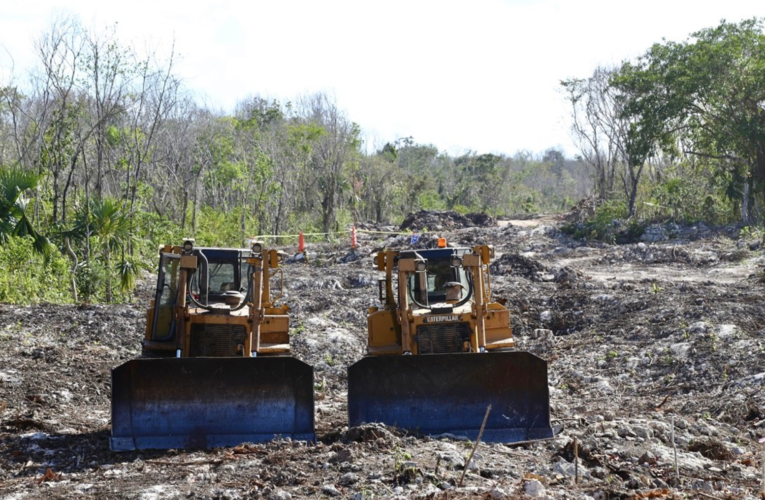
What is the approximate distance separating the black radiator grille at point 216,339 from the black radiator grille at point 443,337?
187cm

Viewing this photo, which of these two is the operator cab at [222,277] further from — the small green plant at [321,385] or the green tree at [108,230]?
the green tree at [108,230]

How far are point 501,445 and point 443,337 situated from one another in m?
1.55

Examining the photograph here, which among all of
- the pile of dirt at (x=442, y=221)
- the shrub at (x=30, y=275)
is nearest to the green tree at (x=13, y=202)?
the shrub at (x=30, y=275)

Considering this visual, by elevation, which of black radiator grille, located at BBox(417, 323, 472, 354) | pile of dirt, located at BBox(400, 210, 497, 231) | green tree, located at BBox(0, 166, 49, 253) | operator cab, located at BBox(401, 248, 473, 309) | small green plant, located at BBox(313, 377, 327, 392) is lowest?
small green plant, located at BBox(313, 377, 327, 392)

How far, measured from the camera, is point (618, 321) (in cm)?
1466

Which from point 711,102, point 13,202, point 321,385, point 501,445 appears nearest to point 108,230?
point 13,202

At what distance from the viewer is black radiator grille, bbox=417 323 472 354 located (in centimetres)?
886

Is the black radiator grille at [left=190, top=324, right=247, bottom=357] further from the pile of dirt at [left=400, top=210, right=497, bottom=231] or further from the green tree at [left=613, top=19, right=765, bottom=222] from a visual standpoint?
the pile of dirt at [left=400, top=210, right=497, bottom=231]

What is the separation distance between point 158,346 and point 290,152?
37026mm

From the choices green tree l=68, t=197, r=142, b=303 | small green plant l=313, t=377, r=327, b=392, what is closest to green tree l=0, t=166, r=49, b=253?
green tree l=68, t=197, r=142, b=303

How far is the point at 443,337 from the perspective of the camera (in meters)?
8.88

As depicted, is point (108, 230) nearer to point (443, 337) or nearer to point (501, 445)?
point (443, 337)

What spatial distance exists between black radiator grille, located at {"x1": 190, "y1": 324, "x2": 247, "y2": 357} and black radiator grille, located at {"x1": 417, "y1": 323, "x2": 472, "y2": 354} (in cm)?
187

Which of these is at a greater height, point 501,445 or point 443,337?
point 443,337
